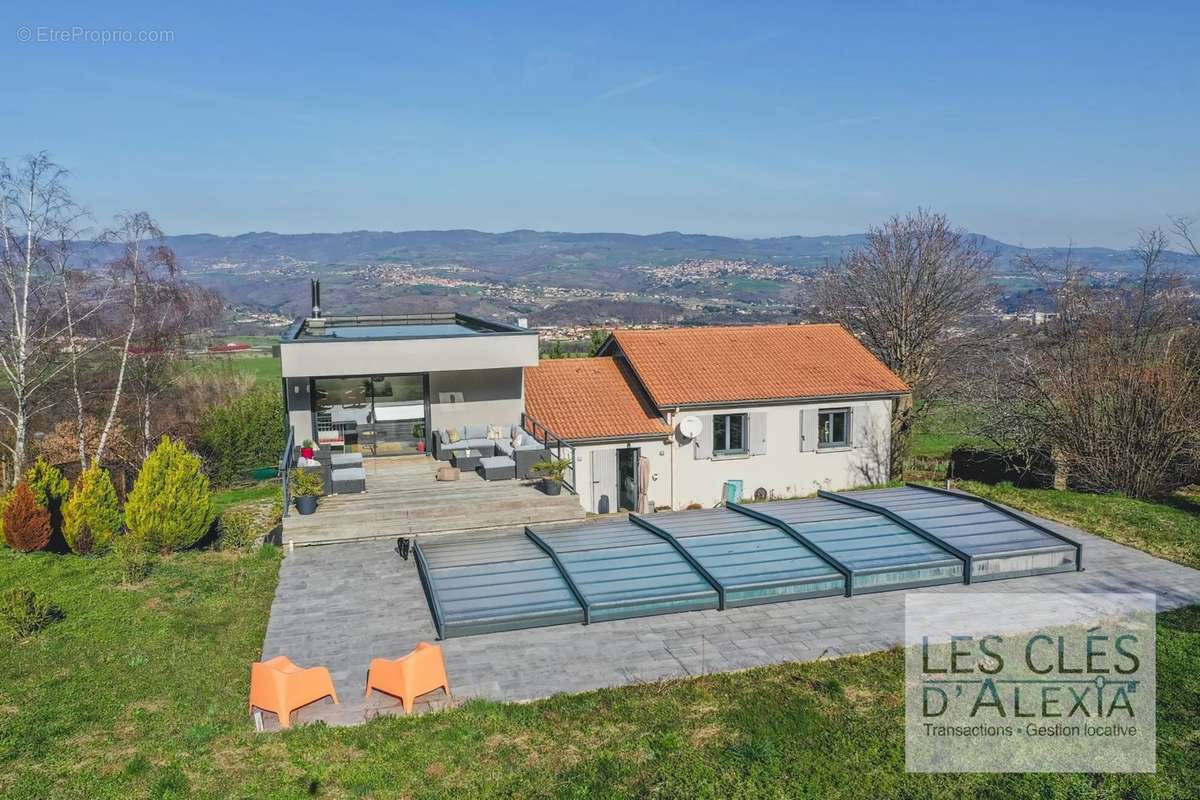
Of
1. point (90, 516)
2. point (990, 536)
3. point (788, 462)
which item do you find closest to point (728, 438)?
point (788, 462)

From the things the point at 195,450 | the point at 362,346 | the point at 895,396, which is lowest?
the point at 195,450

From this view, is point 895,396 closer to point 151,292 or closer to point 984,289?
point 984,289

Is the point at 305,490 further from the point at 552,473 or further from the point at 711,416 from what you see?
the point at 711,416

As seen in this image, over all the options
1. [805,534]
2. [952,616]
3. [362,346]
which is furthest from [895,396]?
[362,346]

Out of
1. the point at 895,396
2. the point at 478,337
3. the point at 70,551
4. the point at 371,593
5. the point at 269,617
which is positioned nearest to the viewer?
the point at 269,617

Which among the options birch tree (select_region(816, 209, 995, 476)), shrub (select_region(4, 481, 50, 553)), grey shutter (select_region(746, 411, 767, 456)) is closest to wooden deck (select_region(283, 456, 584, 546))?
shrub (select_region(4, 481, 50, 553))
